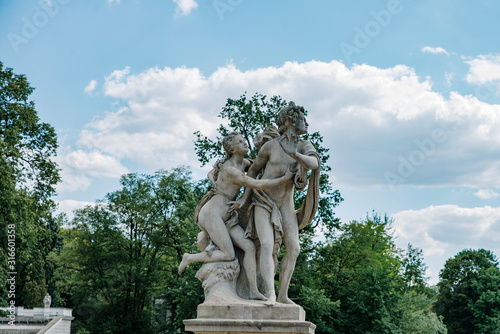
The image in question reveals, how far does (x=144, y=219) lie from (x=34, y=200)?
373 inches

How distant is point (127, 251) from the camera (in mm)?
33750

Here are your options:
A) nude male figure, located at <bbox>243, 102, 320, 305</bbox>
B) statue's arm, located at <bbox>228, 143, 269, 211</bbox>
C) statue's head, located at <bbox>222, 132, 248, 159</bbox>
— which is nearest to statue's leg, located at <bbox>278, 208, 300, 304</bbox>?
nude male figure, located at <bbox>243, 102, 320, 305</bbox>

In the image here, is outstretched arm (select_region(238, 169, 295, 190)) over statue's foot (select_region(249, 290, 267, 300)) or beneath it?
over

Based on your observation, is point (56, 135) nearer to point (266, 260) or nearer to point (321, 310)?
point (321, 310)

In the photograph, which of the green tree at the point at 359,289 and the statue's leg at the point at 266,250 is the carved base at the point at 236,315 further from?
the green tree at the point at 359,289

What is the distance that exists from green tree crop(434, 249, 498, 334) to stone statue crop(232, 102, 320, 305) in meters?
35.9

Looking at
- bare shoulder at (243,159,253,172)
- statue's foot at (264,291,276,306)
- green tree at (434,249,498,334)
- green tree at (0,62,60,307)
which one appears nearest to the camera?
statue's foot at (264,291,276,306)

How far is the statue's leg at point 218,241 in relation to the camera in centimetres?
822

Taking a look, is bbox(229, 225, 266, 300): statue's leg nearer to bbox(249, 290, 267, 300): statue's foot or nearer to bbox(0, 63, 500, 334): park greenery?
bbox(249, 290, 267, 300): statue's foot

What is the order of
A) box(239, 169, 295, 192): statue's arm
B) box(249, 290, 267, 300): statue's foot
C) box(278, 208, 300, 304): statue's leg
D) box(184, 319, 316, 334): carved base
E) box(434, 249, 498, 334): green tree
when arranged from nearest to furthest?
box(184, 319, 316, 334): carved base, box(249, 290, 267, 300): statue's foot, box(239, 169, 295, 192): statue's arm, box(278, 208, 300, 304): statue's leg, box(434, 249, 498, 334): green tree

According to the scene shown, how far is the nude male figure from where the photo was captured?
820 centimetres

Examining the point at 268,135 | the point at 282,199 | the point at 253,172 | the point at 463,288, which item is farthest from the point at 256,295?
the point at 463,288

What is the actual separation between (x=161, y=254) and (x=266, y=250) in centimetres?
2563

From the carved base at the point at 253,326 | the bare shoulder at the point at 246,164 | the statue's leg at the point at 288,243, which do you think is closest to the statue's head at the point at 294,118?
the bare shoulder at the point at 246,164
